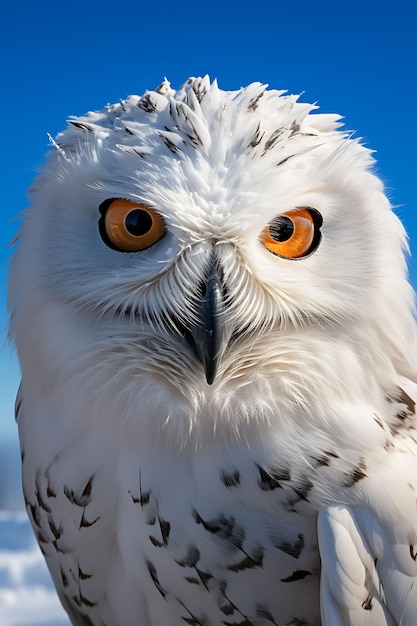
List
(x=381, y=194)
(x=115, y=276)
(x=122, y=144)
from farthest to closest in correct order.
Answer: (x=381, y=194)
(x=122, y=144)
(x=115, y=276)

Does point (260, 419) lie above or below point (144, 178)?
below

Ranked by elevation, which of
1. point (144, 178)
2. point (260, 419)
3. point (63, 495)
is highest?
point (144, 178)

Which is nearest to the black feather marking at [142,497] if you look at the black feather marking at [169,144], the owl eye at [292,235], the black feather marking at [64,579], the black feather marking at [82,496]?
the black feather marking at [82,496]

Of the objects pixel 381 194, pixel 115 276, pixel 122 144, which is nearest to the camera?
pixel 115 276

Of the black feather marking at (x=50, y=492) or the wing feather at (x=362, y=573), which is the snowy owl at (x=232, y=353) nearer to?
the wing feather at (x=362, y=573)

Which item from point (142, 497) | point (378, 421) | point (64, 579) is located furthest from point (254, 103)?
point (64, 579)

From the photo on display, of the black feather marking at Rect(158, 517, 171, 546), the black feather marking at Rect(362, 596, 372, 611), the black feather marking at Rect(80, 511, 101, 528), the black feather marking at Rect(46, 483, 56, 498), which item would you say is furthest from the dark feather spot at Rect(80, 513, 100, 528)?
the black feather marking at Rect(362, 596, 372, 611)

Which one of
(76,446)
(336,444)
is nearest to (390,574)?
(336,444)

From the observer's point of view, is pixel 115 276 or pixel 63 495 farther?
pixel 63 495

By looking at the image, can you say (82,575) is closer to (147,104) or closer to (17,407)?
(17,407)

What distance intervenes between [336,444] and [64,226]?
771 mm

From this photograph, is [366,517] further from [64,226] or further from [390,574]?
[64,226]

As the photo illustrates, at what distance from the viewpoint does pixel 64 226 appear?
1.60 metres

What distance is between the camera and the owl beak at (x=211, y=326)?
4.58ft
